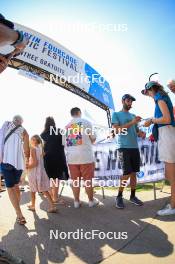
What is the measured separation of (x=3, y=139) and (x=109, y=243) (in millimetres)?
2387

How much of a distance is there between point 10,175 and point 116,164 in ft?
7.79

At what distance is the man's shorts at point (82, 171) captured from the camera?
5535 mm

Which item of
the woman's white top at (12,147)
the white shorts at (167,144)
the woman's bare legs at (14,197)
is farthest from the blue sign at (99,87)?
the woman's bare legs at (14,197)

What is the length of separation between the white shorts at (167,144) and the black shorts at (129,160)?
2.78 feet

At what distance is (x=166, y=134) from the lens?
4461 millimetres

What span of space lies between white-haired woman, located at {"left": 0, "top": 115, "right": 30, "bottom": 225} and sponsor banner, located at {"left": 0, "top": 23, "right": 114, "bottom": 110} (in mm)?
7329

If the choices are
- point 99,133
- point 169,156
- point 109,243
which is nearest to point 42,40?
point 99,133

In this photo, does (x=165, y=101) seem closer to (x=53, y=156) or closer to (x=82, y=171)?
(x=82, y=171)

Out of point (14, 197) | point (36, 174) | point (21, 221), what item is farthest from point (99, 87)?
point (21, 221)

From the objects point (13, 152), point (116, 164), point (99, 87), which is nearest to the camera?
point (13, 152)

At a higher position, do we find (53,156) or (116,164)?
(53,156)

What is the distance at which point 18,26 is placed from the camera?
1112 centimetres

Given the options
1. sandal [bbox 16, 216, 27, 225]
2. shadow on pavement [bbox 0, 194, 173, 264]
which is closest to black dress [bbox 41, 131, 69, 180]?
shadow on pavement [bbox 0, 194, 173, 264]

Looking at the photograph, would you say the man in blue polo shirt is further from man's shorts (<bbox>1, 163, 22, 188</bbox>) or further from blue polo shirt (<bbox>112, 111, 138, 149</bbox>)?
man's shorts (<bbox>1, 163, 22, 188</bbox>)
